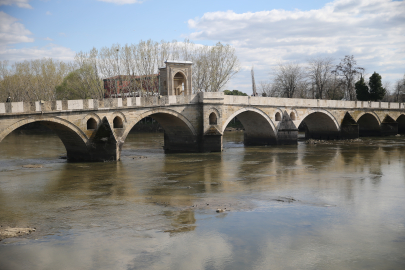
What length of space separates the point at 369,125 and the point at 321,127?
5.72 metres

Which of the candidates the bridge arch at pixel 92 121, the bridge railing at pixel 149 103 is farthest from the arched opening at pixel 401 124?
the bridge arch at pixel 92 121

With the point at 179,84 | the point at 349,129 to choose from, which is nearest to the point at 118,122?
the point at 179,84

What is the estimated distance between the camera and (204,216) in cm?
793

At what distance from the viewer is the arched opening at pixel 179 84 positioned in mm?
21656

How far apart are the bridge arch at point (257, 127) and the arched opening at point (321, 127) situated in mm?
5057

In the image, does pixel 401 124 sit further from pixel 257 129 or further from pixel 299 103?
pixel 257 129

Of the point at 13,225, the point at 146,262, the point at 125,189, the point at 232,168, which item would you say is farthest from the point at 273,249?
the point at 232,168

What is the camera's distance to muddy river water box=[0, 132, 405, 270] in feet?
19.4

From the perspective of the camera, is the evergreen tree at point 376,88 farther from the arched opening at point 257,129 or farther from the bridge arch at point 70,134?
the bridge arch at point 70,134

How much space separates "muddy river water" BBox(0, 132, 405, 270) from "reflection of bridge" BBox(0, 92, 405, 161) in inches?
56.1

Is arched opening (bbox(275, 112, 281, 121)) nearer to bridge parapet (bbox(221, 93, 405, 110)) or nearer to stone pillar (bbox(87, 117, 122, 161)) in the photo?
bridge parapet (bbox(221, 93, 405, 110))

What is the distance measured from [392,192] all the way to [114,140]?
10.2m

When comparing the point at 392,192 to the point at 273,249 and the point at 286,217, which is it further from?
the point at 273,249

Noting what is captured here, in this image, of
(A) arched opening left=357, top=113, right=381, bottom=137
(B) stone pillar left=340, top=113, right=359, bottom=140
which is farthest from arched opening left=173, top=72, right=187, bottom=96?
(A) arched opening left=357, top=113, right=381, bottom=137
